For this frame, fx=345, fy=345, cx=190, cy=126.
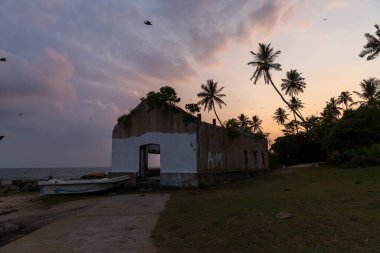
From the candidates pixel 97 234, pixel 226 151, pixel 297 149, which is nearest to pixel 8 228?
pixel 97 234

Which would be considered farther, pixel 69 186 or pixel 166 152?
pixel 166 152

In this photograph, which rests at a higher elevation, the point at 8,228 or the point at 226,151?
the point at 226,151

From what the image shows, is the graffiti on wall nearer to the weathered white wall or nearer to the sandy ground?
the weathered white wall

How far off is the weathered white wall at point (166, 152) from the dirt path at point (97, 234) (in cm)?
804

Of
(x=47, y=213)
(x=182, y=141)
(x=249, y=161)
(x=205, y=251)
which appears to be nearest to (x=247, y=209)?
(x=205, y=251)

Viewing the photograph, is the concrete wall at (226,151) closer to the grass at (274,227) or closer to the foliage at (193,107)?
the foliage at (193,107)

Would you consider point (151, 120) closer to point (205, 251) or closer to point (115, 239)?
point (115, 239)

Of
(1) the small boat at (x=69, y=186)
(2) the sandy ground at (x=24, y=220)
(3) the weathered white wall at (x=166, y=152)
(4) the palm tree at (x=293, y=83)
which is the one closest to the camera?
(2) the sandy ground at (x=24, y=220)

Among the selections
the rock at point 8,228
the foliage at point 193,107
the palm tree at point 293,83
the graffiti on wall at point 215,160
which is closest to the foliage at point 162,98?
the foliage at point 193,107

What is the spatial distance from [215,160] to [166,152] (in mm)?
3750

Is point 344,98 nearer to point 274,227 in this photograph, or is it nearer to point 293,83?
point 293,83

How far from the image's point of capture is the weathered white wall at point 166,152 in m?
20.2

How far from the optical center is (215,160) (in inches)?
898

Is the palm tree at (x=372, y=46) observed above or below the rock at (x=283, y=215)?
above
